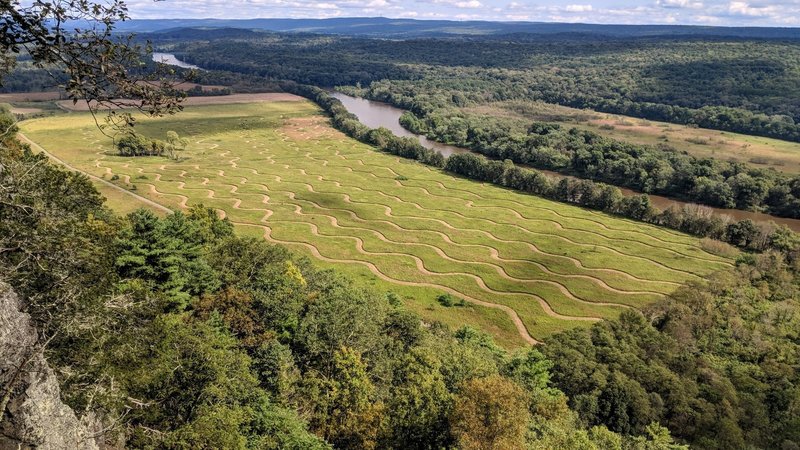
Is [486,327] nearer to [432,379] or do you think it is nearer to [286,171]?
[432,379]

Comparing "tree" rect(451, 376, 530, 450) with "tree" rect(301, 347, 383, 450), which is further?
"tree" rect(301, 347, 383, 450)

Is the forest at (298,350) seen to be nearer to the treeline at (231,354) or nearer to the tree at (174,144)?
the treeline at (231,354)

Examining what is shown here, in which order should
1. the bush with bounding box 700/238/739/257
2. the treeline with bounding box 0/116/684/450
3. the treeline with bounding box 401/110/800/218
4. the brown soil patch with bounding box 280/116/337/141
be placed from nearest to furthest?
the treeline with bounding box 0/116/684/450, the bush with bounding box 700/238/739/257, the treeline with bounding box 401/110/800/218, the brown soil patch with bounding box 280/116/337/141

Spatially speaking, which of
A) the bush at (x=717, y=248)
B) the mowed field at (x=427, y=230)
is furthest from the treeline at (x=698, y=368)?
the bush at (x=717, y=248)

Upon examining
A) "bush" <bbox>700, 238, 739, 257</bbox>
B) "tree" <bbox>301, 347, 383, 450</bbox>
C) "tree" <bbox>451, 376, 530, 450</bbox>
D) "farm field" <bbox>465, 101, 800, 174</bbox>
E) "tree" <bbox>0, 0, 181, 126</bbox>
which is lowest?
"bush" <bbox>700, 238, 739, 257</bbox>

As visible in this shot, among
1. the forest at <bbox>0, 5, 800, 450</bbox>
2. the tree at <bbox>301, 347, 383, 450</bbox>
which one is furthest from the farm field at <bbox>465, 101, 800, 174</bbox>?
the tree at <bbox>301, 347, 383, 450</bbox>

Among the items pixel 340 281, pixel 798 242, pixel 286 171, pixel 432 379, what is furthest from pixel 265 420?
pixel 286 171

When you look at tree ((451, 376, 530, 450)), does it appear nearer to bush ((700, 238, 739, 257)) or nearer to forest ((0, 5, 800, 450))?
forest ((0, 5, 800, 450))
